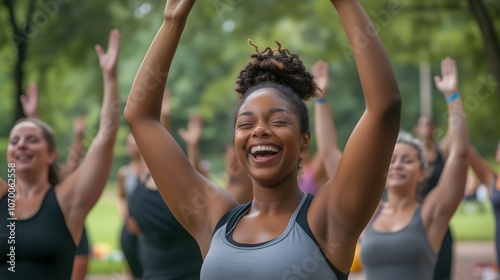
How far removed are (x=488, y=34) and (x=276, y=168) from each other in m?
9.23

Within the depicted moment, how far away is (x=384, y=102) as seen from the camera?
8.66 feet

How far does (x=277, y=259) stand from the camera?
2.74 metres

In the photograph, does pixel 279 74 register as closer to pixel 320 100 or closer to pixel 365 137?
pixel 365 137

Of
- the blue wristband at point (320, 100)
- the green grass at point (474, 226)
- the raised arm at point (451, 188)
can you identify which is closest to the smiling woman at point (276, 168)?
the blue wristband at point (320, 100)

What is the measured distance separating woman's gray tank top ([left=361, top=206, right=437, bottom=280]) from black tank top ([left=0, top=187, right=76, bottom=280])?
1704 mm

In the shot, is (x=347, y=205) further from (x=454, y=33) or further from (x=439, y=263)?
(x=454, y=33)

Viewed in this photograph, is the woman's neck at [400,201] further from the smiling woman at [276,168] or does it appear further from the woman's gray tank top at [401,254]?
the smiling woman at [276,168]

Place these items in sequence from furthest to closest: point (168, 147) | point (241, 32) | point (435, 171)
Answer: point (241, 32) < point (435, 171) < point (168, 147)

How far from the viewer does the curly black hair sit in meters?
3.10

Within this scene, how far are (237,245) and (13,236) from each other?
6.04 feet

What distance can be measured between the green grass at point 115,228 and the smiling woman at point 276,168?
1117 cm

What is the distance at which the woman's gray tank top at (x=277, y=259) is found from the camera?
2.72m

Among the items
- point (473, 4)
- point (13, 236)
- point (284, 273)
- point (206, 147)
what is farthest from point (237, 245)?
point (206, 147)

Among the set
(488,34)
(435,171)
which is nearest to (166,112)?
(435,171)
